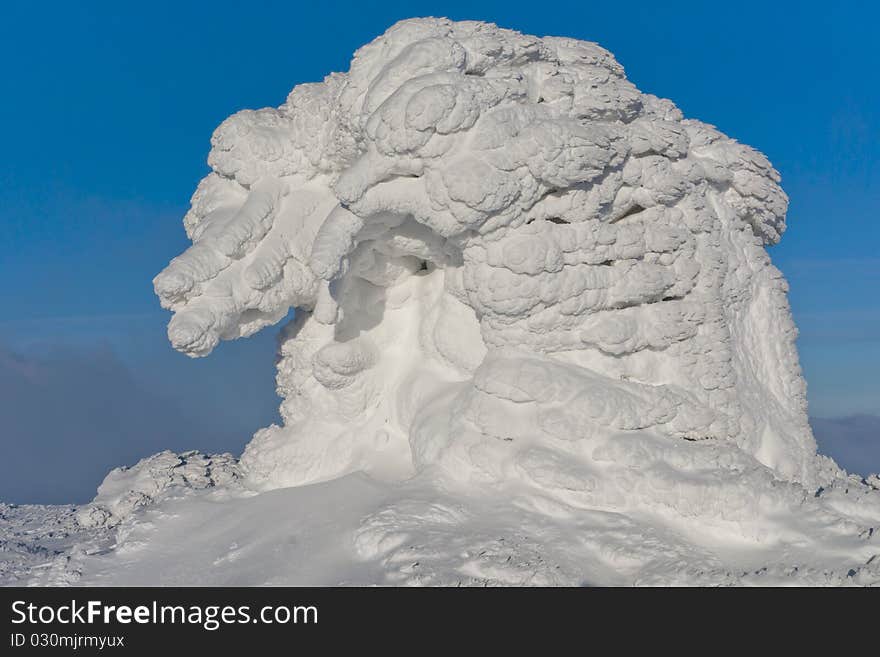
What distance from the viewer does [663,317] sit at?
358 inches

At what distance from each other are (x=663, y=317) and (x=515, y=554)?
124 inches

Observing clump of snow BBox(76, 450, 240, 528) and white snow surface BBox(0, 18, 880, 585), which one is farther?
clump of snow BBox(76, 450, 240, 528)

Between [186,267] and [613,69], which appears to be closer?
[186,267]

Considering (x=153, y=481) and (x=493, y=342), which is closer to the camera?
(x=493, y=342)

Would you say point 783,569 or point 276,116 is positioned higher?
point 276,116

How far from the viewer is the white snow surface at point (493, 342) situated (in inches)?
299

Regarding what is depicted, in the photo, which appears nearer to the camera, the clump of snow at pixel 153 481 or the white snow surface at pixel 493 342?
the white snow surface at pixel 493 342

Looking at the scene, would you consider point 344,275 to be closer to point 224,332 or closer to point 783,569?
point 224,332

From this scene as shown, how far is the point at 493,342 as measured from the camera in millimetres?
8914

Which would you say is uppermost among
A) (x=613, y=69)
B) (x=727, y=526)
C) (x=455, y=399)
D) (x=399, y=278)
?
(x=613, y=69)

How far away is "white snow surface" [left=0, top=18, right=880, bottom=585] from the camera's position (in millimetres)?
7602
